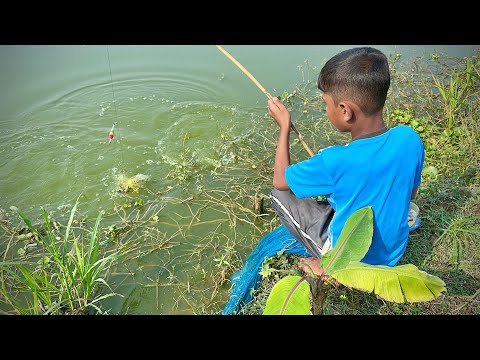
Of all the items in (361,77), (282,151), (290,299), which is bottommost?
(290,299)

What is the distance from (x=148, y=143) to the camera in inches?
171

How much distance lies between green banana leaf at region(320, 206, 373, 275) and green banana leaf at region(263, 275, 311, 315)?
15 cm

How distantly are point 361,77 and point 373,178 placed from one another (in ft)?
1.54

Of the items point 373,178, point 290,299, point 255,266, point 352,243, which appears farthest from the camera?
point 255,266

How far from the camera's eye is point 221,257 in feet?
9.70

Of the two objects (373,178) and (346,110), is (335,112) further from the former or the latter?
(373,178)

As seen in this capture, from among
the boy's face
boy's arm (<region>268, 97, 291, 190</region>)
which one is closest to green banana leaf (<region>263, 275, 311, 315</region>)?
boy's arm (<region>268, 97, 291, 190</region>)

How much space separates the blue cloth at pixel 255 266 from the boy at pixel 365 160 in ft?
1.63

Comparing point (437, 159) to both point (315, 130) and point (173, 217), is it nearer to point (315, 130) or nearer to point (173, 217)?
point (315, 130)

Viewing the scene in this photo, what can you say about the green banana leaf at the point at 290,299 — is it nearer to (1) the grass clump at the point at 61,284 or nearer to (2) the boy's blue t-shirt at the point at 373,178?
(2) the boy's blue t-shirt at the point at 373,178

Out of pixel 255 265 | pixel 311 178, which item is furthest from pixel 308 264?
pixel 311 178

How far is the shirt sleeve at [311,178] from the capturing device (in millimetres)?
2029

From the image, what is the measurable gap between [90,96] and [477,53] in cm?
468

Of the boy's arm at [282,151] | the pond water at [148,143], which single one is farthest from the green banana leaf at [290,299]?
the pond water at [148,143]
